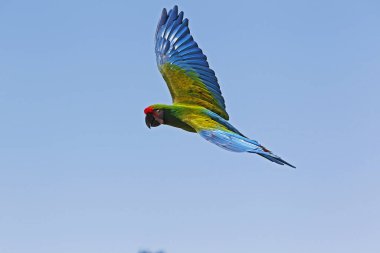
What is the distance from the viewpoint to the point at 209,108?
18953 mm

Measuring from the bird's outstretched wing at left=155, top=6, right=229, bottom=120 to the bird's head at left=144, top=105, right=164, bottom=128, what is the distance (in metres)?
1.65

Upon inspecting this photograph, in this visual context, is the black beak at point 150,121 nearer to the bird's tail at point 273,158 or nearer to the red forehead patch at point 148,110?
the red forehead patch at point 148,110

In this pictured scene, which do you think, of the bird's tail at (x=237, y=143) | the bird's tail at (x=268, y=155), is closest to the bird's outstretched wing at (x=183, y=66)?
the bird's tail at (x=237, y=143)

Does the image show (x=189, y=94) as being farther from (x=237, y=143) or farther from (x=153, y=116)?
(x=237, y=143)

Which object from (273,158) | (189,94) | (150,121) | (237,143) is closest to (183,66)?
(189,94)

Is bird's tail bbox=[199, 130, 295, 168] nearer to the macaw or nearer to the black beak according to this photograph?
the macaw

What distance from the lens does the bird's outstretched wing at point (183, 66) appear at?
19438mm

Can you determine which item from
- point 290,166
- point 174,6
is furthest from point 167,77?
point 290,166

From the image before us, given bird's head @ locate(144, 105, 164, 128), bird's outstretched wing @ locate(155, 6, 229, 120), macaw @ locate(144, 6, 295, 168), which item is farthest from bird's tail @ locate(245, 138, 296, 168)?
bird's outstretched wing @ locate(155, 6, 229, 120)

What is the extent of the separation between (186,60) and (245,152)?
7541 mm

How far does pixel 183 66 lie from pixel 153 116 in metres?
3.56

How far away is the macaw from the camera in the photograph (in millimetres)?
15258

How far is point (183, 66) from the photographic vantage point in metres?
20.9

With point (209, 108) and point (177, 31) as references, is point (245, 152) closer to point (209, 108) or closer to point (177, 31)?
point (209, 108)
